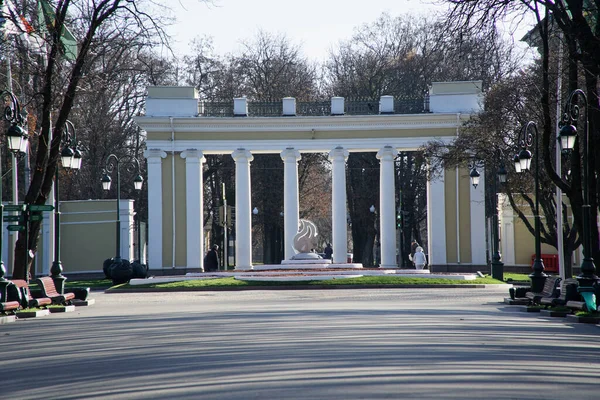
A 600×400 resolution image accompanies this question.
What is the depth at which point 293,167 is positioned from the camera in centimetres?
5066

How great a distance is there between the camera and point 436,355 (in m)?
11.6

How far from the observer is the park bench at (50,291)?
24.2 m

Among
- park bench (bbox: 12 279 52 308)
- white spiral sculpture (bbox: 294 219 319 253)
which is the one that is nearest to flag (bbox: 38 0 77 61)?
park bench (bbox: 12 279 52 308)

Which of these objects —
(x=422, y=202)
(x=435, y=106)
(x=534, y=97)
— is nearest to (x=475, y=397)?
(x=534, y=97)

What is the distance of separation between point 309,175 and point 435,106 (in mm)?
17552

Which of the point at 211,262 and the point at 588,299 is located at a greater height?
the point at 211,262

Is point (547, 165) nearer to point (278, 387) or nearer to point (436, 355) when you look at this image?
point (436, 355)

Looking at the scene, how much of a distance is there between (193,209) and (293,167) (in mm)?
5739

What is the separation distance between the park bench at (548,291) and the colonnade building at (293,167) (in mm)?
25409

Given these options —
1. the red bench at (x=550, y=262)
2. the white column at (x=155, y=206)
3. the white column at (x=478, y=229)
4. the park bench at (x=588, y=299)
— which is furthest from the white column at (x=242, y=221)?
the park bench at (x=588, y=299)

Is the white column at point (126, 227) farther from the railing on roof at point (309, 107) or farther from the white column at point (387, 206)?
the white column at point (387, 206)

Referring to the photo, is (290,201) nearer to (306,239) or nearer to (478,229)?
(306,239)

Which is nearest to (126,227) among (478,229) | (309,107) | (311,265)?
(311,265)

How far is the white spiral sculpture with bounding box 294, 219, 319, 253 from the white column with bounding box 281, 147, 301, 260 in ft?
1.99
